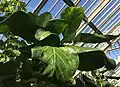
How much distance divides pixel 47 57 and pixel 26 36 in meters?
0.22

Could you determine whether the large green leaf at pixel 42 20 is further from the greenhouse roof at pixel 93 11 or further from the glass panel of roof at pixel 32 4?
the glass panel of roof at pixel 32 4

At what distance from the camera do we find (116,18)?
872 cm

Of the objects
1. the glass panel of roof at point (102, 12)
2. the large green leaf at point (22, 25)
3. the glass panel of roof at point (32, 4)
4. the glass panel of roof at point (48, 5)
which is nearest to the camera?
the large green leaf at point (22, 25)

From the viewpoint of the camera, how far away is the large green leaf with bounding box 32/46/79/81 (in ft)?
4.81

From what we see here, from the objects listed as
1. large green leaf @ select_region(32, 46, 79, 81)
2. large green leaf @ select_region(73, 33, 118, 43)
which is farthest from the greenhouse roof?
large green leaf @ select_region(32, 46, 79, 81)

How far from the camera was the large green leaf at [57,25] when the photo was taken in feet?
5.28

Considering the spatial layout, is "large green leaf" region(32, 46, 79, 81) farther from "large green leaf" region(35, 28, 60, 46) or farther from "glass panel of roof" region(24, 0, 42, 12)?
"glass panel of roof" region(24, 0, 42, 12)

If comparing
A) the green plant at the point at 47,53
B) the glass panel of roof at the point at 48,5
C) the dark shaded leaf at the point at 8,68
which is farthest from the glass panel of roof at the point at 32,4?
the dark shaded leaf at the point at 8,68

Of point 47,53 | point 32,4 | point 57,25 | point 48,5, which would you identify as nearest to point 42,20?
point 57,25

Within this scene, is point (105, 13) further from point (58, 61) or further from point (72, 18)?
point (58, 61)

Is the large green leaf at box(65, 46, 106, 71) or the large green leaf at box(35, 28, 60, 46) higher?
the large green leaf at box(35, 28, 60, 46)

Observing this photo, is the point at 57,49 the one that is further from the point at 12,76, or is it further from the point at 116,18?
the point at 116,18

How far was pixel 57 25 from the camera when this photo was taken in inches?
64.1

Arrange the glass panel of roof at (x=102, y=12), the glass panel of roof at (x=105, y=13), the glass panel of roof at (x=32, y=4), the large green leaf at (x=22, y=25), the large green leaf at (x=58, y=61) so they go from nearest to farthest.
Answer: the large green leaf at (x=58, y=61) < the large green leaf at (x=22, y=25) < the glass panel of roof at (x=32, y=4) < the glass panel of roof at (x=102, y=12) < the glass panel of roof at (x=105, y=13)
